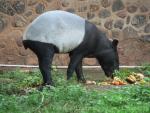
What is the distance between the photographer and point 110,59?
10.3m

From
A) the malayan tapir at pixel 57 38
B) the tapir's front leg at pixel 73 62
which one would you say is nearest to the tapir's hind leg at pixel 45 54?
the malayan tapir at pixel 57 38

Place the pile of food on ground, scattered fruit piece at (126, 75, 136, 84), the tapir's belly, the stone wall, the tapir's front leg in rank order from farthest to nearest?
the stone wall, scattered fruit piece at (126, 75, 136, 84), the pile of food on ground, the tapir's front leg, the tapir's belly

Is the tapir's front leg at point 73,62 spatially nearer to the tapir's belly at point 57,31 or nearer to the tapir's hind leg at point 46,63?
the tapir's belly at point 57,31

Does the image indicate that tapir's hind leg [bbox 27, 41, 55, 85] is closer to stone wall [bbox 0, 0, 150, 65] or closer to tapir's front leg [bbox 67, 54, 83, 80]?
tapir's front leg [bbox 67, 54, 83, 80]

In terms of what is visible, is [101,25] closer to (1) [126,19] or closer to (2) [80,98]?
(1) [126,19]

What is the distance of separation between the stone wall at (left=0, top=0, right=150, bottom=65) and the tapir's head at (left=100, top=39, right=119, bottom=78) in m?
3.34

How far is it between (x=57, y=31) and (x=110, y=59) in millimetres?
1952

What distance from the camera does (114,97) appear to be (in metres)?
7.29

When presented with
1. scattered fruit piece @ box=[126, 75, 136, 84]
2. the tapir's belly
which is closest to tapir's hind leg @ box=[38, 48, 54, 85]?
the tapir's belly

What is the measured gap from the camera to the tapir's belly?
8609 millimetres

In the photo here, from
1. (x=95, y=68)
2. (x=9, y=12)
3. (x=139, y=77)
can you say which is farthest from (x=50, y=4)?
(x=139, y=77)

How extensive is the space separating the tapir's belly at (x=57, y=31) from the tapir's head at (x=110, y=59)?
1.26 m

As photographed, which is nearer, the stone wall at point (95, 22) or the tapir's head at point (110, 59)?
the tapir's head at point (110, 59)

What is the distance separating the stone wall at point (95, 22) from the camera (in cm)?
1361
